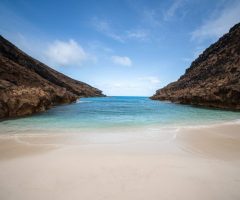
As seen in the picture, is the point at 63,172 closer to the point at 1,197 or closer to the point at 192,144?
the point at 1,197

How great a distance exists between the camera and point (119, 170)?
4.57 m

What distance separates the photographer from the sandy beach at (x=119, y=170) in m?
3.50

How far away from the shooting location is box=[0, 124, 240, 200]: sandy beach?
138 inches

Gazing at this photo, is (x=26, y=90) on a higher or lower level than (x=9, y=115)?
higher

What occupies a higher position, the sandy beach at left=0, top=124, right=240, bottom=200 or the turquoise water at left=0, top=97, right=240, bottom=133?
the turquoise water at left=0, top=97, right=240, bottom=133

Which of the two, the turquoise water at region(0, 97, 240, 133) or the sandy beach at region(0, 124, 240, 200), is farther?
the turquoise water at region(0, 97, 240, 133)

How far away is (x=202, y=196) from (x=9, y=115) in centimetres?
1754

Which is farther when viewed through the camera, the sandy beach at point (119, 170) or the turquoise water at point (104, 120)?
the turquoise water at point (104, 120)

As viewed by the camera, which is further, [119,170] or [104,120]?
[104,120]

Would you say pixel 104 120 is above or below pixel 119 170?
above

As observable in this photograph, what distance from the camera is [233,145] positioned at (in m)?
6.90

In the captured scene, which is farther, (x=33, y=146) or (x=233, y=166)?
(x=33, y=146)

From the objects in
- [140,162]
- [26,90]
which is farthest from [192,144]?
[26,90]

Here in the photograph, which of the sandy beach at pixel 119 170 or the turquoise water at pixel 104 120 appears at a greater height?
the turquoise water at pixel 104 120
